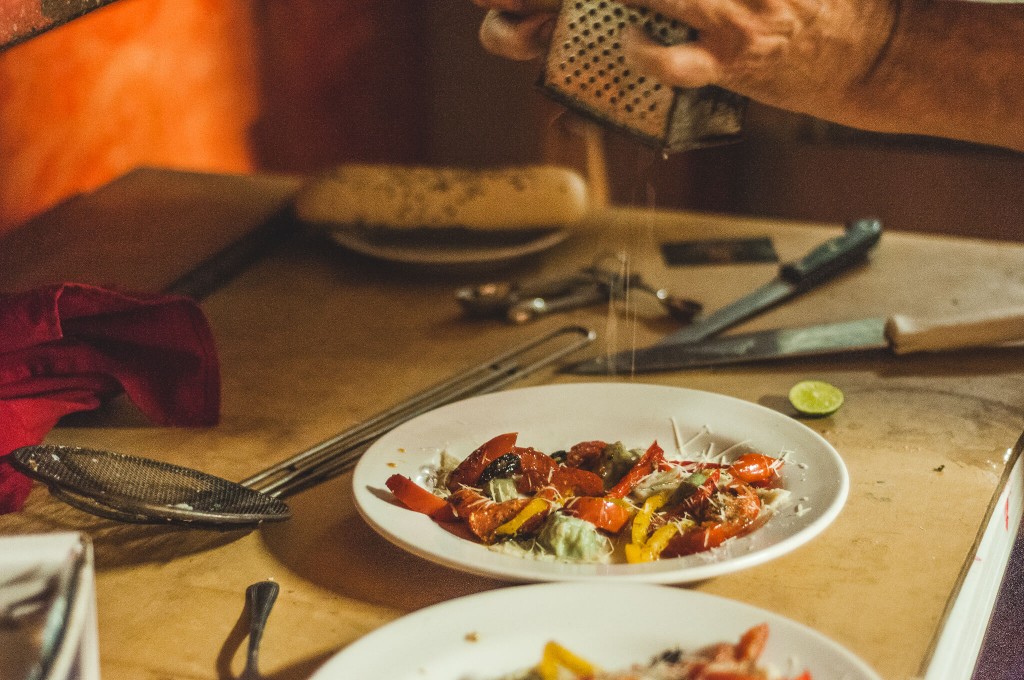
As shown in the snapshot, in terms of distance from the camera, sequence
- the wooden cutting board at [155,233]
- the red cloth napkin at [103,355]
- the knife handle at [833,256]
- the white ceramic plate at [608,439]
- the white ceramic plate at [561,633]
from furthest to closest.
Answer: the wooden cutting board at [155,233] < the knife handle at [833,256] < the red cloth napkin at [103,355] < the white ceramic plate at [608,439] < the white ceramic plate at [561,633]

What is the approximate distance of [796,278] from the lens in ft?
5.97

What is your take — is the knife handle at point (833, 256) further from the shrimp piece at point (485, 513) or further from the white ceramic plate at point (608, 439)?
the shrimp piece at point (485, 513)

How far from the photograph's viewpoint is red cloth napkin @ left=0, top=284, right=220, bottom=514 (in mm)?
1315

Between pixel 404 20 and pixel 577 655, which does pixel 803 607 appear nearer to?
pixel 577 655

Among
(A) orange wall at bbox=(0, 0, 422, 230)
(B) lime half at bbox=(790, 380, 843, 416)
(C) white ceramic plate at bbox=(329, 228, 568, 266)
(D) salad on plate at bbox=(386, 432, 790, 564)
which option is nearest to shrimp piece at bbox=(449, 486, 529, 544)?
(D) salad on plate at bbox=(386, 432, 790, 564)

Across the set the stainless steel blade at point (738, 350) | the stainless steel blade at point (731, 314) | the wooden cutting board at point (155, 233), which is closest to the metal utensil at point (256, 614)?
the stainless steel blade at point (738, 350)

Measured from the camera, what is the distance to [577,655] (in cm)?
87

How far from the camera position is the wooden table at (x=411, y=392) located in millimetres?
1007

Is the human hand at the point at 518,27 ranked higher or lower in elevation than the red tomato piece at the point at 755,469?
higher

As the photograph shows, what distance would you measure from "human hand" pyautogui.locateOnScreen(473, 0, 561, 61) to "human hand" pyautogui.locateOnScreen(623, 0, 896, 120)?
0.60 feet

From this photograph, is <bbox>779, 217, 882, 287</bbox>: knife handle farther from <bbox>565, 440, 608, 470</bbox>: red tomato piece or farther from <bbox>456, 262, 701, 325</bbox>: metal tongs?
<bbox>565, 440, 608, 470</bbox>: red tomato piece

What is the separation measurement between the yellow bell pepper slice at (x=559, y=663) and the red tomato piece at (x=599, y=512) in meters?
0.21

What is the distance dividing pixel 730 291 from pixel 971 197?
236cm

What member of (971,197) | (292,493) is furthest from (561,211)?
(971,197)
